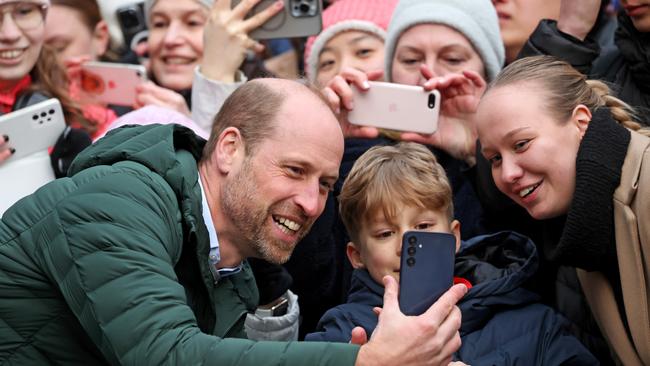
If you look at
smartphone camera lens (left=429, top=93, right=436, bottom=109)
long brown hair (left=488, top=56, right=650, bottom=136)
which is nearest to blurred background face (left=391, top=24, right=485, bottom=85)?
smartphone camera lens (left=429, top=93, right=436, bottom=109)

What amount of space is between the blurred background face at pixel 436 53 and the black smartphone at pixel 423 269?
178cm

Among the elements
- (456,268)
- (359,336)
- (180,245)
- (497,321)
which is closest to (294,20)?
(456,268)

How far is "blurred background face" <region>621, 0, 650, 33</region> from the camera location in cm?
434

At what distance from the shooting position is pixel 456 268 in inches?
160

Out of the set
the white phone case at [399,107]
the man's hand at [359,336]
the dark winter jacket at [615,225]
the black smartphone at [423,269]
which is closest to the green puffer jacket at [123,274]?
the man's hand at [359,336]

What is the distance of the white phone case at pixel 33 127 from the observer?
4555 millimetres

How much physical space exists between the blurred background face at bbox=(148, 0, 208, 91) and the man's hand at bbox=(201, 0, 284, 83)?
0.71 meters

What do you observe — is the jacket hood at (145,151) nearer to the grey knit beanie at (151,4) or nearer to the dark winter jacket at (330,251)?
the dark winter jacket at (330,251)

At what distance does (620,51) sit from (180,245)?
90.0 inches

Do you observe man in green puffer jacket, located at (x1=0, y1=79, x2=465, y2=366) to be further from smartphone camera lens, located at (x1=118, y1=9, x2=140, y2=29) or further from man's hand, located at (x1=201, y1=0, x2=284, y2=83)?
smartphone camera lens, located at (x1=118, y1=9, x2=140, y2=29)

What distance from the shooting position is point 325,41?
215 inches

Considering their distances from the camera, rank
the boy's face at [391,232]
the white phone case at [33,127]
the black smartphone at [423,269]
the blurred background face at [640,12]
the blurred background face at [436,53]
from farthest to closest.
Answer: the blurred background face at [436,53] < the white phone case at [33,127] < the blurred background face at [640,12] < the boy's face at [391,232] < the black smartphone at [423,269]

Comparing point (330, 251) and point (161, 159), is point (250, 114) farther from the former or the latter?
point (330, 251)

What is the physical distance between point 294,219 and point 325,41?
1955 mm
